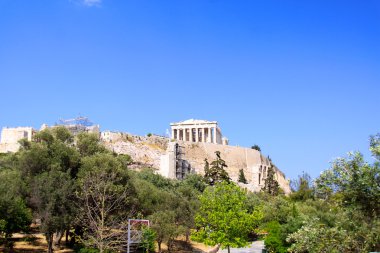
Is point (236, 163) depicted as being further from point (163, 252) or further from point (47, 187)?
point (47, 187)

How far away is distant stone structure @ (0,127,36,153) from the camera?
91.5 metres

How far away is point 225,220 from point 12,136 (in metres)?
68.5

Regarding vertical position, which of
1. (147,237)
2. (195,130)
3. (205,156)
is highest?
(195,130)

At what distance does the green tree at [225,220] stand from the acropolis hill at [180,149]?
45417 mm

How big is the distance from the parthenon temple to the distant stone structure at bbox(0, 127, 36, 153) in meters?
36.2

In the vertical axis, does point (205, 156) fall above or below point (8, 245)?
above

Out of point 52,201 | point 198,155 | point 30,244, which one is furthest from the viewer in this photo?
point 198,155

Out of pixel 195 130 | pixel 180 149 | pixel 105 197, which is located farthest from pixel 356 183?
pixel 195 130

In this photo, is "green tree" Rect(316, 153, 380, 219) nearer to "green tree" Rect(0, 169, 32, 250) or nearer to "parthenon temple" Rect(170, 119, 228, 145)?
"green tree" Rect(0, 169, 32, 250)

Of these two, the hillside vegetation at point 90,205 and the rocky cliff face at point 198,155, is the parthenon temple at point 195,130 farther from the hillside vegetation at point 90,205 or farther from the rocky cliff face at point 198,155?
the hillside vegetation at point 90,205

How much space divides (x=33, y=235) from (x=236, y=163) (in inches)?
2935

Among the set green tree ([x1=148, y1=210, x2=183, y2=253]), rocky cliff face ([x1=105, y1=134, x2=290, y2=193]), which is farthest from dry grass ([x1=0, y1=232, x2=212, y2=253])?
rocky cliff face ([x1=105, y1=134, x2=290, y2=193])

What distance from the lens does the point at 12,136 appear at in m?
93.5

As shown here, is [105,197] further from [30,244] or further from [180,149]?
[180,149]
